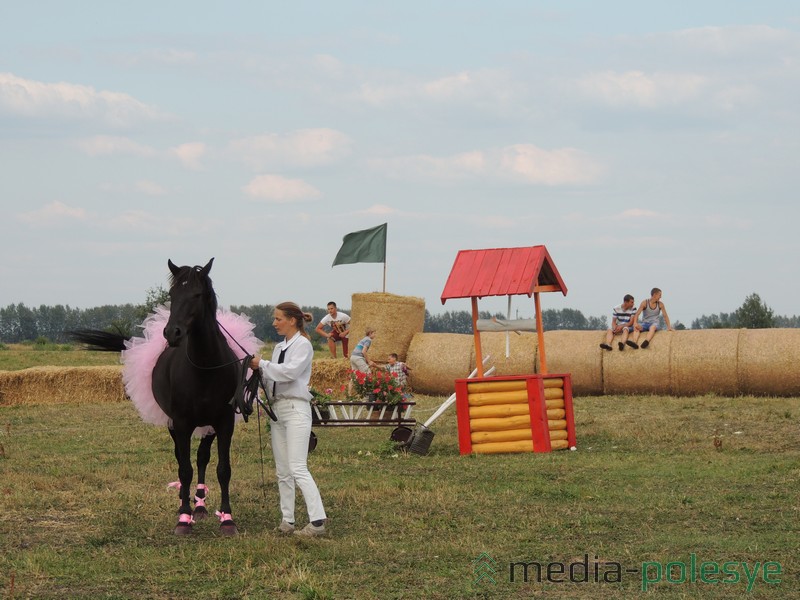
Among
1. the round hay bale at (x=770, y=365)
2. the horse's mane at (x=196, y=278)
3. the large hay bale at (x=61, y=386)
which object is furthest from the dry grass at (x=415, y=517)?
the large hay bale at (x=61, y=386)

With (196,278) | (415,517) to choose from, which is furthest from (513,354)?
(196,278)

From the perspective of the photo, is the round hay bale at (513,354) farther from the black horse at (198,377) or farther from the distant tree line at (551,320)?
the distant tree line at (551,320)

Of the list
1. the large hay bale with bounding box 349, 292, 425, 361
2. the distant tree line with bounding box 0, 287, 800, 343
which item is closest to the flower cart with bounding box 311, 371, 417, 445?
the large hay bale with bounding box 349, 292, 425, 361

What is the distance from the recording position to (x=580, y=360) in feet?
71.8

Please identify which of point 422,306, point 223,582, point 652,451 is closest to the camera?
point 223,582

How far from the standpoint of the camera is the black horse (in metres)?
8.68

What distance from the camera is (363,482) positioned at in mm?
11477

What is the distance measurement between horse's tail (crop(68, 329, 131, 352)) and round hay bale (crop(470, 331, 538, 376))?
37.7 ft

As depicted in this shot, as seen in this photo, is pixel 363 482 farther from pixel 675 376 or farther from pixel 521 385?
pixel 675 376

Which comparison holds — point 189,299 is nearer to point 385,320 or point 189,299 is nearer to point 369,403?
point 369,403

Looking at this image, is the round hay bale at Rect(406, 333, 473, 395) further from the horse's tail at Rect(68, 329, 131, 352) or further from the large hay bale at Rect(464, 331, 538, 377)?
the horse's tail at Rect(68, 329, 131, 352)

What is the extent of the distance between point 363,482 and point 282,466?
248 centimetres

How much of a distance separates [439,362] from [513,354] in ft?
5.10

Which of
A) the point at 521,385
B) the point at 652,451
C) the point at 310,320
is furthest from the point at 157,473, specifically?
the point at 652,451
